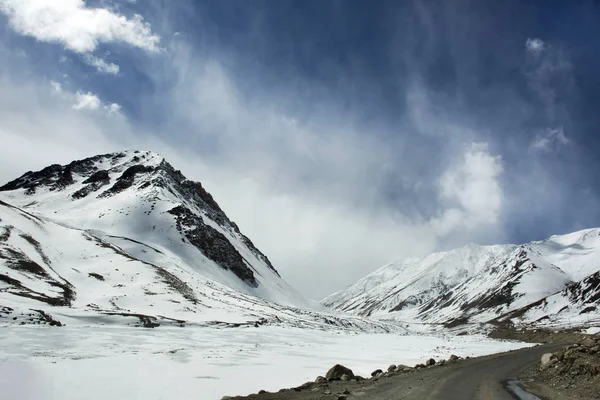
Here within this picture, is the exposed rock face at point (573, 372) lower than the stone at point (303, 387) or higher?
lower

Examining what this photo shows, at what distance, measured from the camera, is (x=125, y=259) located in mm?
93250

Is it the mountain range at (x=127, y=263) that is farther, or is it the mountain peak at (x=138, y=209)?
the mountain peak at (x=138, y=209)

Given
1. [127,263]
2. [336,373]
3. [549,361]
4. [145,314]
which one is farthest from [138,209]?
[549,361]

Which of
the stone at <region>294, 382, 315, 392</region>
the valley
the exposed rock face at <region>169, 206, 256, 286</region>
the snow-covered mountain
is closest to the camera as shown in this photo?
the stone at <region>294, 382, 315, 392</region>

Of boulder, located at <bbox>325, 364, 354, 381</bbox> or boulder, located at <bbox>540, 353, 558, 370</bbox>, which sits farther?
boulder, located at <bbox>540, 353, 558, 370</bbox>

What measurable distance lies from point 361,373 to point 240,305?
6620cm

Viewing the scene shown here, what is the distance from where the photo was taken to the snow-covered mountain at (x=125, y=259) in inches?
2376

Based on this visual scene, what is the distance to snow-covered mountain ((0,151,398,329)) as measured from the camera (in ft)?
198

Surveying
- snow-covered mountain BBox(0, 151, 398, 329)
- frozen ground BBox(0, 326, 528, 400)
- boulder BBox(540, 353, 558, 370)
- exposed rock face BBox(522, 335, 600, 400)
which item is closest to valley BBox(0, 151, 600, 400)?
frozen ground BBox(0, 326, 528, 400)

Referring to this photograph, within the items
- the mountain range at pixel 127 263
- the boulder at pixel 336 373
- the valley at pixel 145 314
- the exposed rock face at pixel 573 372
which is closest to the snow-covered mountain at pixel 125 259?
the mountain range at pixel 127 263

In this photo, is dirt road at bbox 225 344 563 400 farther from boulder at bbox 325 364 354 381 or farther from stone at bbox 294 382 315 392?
boulder at bbox 325 364 354 381

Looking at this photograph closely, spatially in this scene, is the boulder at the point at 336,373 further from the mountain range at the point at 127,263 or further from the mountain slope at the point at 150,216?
the mountain slope at the point at 150,216

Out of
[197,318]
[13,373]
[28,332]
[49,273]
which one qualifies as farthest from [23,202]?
[13,373]

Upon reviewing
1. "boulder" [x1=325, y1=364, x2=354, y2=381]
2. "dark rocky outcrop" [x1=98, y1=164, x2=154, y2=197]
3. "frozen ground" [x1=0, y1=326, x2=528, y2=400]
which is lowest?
"boulder" [x1=325, y1=364, x2=354, y2=381]
